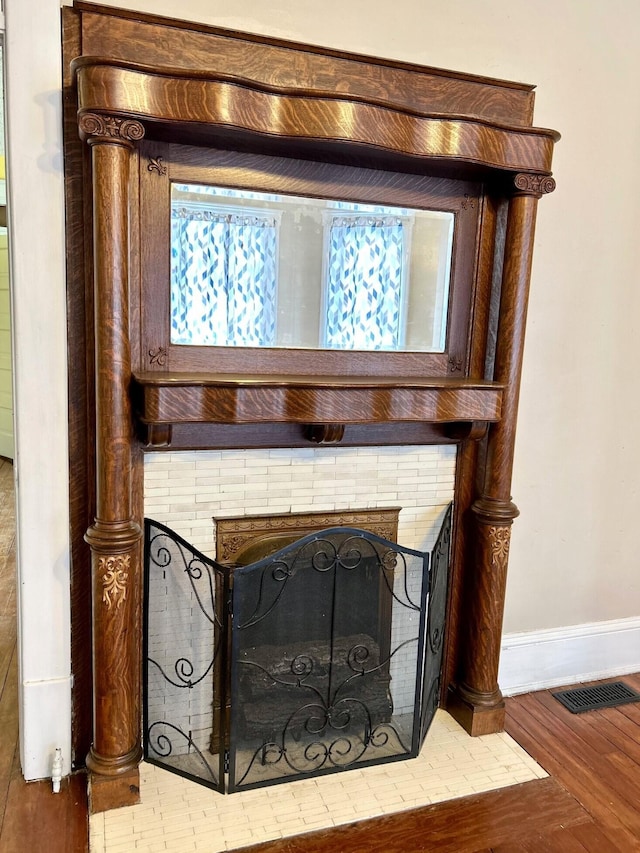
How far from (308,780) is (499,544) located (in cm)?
90

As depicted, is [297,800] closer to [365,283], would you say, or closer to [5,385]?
[365,283]

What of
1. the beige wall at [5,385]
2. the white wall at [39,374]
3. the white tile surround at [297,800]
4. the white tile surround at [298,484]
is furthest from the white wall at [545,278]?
the beige wall at [5,385]

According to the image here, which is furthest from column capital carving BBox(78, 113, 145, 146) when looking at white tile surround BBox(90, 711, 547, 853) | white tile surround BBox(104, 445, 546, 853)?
white tile surround BBox(90, 711, 547, 853)

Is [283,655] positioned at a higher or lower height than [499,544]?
lower

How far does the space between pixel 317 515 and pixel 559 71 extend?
1.57 meters

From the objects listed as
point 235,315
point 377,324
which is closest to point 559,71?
point 377,324

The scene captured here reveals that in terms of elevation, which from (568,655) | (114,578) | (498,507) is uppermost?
(498,507)

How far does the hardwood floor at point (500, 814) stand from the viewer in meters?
1.72

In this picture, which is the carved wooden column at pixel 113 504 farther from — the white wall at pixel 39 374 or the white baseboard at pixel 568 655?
the white baseboard at pixel 568 655

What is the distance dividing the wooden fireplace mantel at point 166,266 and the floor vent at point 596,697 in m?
0.55

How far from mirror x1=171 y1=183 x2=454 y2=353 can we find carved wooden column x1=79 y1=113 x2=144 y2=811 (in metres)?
0.23

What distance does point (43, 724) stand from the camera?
1895mm

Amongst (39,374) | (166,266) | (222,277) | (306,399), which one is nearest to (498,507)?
(306,399)

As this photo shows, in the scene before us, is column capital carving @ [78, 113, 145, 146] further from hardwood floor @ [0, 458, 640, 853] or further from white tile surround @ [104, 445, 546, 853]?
hardwood floor @ [0, 458, 640, 853]
